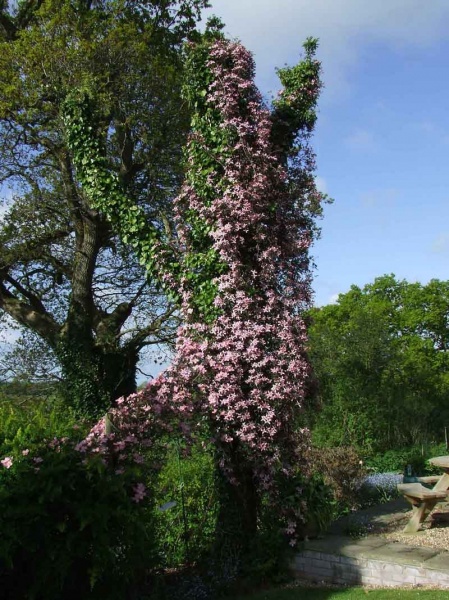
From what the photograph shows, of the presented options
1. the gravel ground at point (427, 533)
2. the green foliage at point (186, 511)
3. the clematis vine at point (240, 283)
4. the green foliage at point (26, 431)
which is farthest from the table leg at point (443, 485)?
the green foliage at point (26, 431)

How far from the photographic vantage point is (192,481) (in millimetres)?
7352

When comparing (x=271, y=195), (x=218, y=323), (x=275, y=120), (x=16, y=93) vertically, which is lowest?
(x=218, y=323)

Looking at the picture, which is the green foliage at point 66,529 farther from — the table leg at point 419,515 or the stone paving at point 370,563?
the table leg at point 419,515

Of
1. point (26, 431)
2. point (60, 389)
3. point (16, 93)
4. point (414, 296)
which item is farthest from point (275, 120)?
point (414, 296)

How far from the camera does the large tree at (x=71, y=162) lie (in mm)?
12695

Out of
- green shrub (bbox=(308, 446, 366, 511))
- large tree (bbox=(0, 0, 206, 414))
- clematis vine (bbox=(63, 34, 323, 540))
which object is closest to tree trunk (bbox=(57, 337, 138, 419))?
large tree (bbox=(0, 0, 206, 414))

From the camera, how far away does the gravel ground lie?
6.87 m

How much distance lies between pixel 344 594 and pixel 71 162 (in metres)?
11.1

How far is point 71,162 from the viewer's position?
45.6 ft

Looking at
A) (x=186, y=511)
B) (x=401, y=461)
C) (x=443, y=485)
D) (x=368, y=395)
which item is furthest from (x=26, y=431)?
(x=368, y=395)

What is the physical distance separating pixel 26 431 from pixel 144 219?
3.90 m

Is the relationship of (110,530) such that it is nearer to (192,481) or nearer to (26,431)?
(26,431)

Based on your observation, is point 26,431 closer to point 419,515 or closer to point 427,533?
point 419,515

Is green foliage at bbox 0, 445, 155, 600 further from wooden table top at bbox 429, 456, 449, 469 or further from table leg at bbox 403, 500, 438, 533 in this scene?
wooden table top at bbox 429, 456, 449, 469
